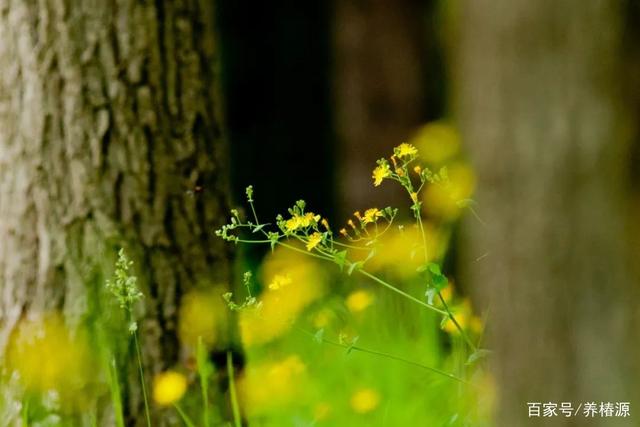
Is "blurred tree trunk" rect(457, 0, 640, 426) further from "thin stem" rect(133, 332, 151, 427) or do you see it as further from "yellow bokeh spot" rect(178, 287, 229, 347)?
"yellow bokeh spot" rect(178, 287, 229, 347)

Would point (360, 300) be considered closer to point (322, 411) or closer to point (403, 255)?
point (403, 255)

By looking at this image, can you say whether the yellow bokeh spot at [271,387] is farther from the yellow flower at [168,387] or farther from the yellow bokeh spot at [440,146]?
the yellow bokeh spot at [440,146]

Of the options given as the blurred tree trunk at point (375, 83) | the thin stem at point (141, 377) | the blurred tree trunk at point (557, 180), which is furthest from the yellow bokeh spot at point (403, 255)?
the blurred tree trunk at point (375, 83)

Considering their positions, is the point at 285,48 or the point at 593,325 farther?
the point at 285,48

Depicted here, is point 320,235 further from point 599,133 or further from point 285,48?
point 285,48

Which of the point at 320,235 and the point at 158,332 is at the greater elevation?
the point at 320,235

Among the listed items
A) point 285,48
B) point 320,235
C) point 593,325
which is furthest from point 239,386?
point 285,48

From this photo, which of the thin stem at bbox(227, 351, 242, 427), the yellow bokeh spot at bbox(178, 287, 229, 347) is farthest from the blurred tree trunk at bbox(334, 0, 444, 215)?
the thin stem at bbox(227, 351, 242, 427)
